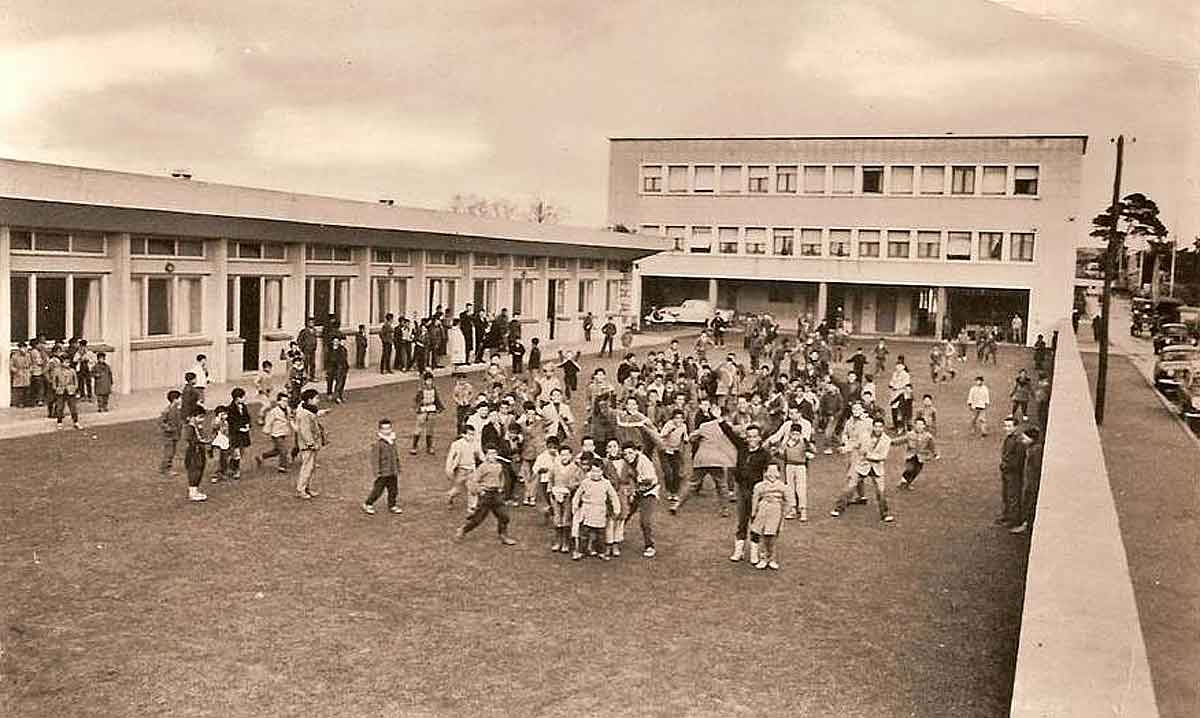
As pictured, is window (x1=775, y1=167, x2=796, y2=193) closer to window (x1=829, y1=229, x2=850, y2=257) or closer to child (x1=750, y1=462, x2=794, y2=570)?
window (x1=829, y1=229, x2=850, y2=257)

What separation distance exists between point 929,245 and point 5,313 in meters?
40.5

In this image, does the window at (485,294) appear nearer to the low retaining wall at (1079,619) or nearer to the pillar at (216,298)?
the pillar at (216,298)

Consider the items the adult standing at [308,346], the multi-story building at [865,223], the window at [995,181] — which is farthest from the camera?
the window at [995,181]

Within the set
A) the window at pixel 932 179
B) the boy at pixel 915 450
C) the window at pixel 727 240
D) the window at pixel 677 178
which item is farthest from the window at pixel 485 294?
the window at pixel 932 179

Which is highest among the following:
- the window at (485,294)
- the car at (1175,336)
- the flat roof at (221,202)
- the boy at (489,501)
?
the flat roof at (221,202)

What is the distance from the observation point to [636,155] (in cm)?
5462

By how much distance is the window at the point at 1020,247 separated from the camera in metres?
48.5

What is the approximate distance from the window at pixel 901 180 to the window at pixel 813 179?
125 inches

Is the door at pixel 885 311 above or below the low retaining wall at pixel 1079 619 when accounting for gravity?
above

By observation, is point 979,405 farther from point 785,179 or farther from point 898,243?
point 785,179

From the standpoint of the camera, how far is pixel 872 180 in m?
51.1

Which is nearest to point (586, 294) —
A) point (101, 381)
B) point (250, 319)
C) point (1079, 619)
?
point (250, 319)

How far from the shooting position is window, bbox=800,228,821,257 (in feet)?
170

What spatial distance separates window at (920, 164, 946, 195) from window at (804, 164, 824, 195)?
4507mm
